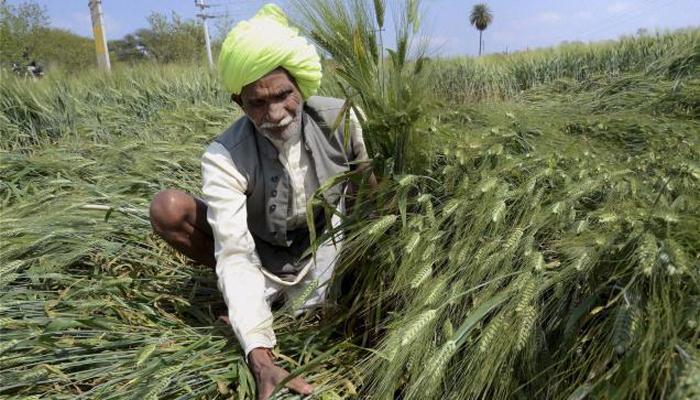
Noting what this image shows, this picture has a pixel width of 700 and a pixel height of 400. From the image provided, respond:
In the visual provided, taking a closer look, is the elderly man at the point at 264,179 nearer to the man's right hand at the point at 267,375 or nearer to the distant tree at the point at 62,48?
the man's right hand at the point at 267,375

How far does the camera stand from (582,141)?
1.71 m

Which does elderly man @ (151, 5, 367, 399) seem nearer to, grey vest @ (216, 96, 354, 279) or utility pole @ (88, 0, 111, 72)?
grey vest @ (216, 96, 354, 279)

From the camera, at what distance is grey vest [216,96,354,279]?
5.60 ft

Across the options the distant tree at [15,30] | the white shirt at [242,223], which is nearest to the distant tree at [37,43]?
the distant tree at [15,30]

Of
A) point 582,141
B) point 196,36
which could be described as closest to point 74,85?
point 582,141

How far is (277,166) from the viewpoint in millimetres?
1718

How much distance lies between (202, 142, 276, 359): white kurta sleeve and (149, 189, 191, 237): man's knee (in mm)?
213

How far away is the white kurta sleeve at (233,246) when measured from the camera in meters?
1.51

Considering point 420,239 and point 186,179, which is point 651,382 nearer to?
point 420,239

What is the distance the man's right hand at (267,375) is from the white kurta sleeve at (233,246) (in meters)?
0.07

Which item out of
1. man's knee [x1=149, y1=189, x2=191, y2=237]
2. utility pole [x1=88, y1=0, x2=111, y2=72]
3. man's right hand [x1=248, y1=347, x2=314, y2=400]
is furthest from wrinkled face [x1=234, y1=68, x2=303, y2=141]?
utility pole [x1=88, y1=0, x2=111, y2=72]

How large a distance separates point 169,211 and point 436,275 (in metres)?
1.03

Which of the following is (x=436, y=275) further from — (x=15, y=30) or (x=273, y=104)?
(x=15, y=30)

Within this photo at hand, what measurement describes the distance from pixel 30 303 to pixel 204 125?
8.63ft
